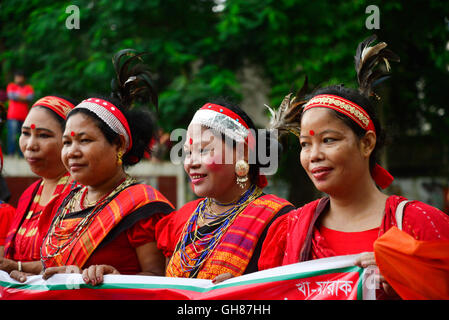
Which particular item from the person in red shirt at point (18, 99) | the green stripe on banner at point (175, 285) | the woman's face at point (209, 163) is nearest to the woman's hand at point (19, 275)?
the green stripe on banner at point (175, 285)

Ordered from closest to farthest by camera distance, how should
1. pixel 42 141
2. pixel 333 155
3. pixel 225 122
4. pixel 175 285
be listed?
pixel 333 155
pixel 175 285
pixel 225 122
pixel 42 141

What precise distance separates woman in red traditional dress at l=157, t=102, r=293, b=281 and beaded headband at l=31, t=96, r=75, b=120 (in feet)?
4.31

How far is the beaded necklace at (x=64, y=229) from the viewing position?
3404mm

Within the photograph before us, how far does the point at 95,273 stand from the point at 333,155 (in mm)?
1496

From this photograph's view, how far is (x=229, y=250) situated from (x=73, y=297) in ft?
3.07

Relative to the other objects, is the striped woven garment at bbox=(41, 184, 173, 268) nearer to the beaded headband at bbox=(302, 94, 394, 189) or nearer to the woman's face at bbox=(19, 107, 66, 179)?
the woman's face at bbox=(19, 107, 66, 179)

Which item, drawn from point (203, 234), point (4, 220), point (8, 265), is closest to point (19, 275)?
point (8, 265)

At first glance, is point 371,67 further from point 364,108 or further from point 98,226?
point 98,226

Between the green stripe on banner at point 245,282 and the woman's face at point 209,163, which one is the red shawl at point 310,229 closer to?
the green stripe on banner at point 245,282

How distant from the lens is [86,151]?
340 centimetres

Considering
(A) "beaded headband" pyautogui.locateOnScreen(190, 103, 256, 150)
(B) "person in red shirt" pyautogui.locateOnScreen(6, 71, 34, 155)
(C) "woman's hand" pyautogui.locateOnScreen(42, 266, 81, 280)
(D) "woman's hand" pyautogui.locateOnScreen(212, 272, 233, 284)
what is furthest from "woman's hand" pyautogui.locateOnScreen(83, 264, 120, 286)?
(B) "person in red shirt" pyautogui.locateOnScreen(6, 71, 34, 155)

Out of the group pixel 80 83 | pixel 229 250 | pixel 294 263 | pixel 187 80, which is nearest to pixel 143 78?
pixel 229 250

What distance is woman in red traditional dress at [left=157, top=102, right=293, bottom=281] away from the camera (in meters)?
2.96

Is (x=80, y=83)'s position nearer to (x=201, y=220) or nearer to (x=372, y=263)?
(x=201, y=220)
